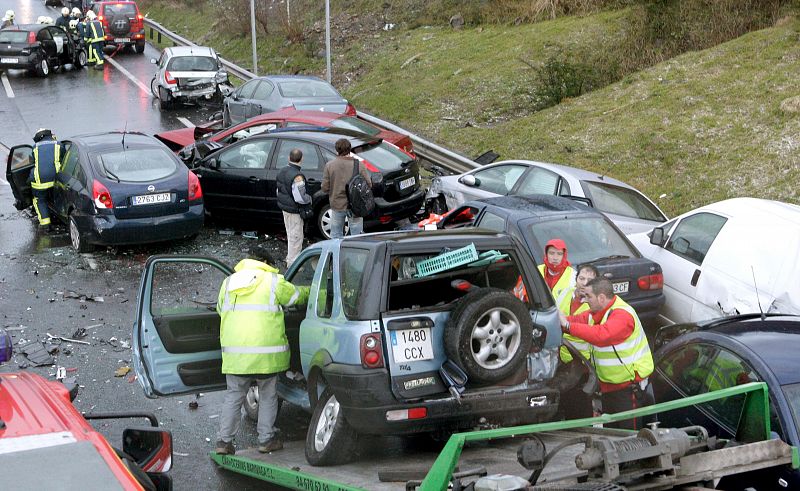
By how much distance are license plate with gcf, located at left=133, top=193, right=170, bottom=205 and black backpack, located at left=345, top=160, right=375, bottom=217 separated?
2.55 meters

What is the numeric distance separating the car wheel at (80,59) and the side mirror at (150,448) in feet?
92.5

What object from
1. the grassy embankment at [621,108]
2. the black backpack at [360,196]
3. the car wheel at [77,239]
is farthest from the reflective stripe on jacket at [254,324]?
the grassy embankment at [621,108]

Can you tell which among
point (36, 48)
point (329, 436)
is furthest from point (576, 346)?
point (36, 48)

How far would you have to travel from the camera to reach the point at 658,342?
28.1 feet

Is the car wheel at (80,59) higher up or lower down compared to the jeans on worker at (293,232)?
lower down

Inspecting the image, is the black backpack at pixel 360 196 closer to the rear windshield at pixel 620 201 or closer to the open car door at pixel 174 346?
the rear windshield at pixel 620 201

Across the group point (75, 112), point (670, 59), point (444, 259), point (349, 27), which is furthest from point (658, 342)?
point (349, 27)

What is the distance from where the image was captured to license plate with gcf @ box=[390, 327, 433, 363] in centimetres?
638

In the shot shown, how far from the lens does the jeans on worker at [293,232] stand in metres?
12.8

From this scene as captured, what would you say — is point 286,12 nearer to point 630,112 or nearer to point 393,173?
point 630,112

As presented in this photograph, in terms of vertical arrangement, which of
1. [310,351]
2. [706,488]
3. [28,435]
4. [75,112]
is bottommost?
[75,112]

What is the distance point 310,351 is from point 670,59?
15.2 meters

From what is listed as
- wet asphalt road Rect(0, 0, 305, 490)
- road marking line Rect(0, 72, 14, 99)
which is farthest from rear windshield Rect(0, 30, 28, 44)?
wet asphalt road Rect(0, 0, 305, 490)

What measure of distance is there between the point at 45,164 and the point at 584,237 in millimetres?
8153
